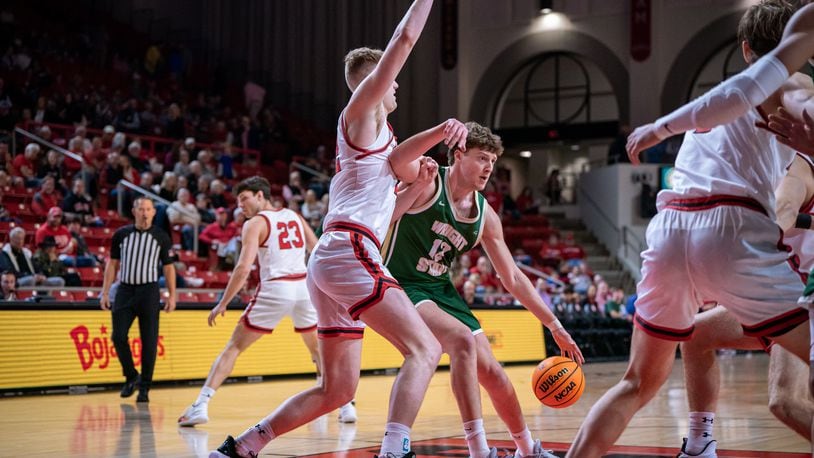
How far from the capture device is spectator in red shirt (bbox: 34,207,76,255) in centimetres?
1454

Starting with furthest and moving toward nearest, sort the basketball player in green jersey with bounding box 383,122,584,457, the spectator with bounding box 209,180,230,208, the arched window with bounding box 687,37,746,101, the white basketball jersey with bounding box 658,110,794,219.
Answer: the arched window with bounding box 687,37,746,101, the spectator with bounding box 209,180,230,208, the basketball player in green jersey with bounding box 383,122,584,457, the white basketball jersey with bounding box 658,110,794,219

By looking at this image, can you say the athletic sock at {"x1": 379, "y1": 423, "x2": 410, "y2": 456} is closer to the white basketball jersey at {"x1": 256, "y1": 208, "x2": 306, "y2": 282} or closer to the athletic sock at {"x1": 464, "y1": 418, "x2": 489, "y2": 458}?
the athletic sock at {"x1": 464, "y1": 418, "x2": 489, "y2": 458}

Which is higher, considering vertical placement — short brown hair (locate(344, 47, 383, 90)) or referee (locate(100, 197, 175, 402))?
short brown hair (locate(344, 47, 383, 90))

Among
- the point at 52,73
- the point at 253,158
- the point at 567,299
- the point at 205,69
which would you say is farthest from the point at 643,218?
the point at 52,73

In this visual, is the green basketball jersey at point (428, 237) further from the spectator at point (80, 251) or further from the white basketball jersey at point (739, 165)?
the spectator at point (80, 251)

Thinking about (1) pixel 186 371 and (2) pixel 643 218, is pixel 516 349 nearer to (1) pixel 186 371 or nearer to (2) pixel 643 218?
(1) pixel 186 371

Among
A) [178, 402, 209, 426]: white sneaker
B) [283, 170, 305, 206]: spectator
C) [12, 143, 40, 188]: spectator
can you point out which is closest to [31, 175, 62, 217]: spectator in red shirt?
[12, 143, 40, 188]: spectator

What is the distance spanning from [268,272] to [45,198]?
27.3ft

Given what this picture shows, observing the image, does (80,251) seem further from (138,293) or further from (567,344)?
(567,344)

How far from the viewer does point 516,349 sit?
17.7 meters

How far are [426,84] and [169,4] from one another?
8.43m

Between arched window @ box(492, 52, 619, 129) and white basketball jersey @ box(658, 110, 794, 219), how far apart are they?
1132 inches

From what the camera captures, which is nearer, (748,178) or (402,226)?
(748,178)

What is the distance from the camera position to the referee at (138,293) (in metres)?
10.6
